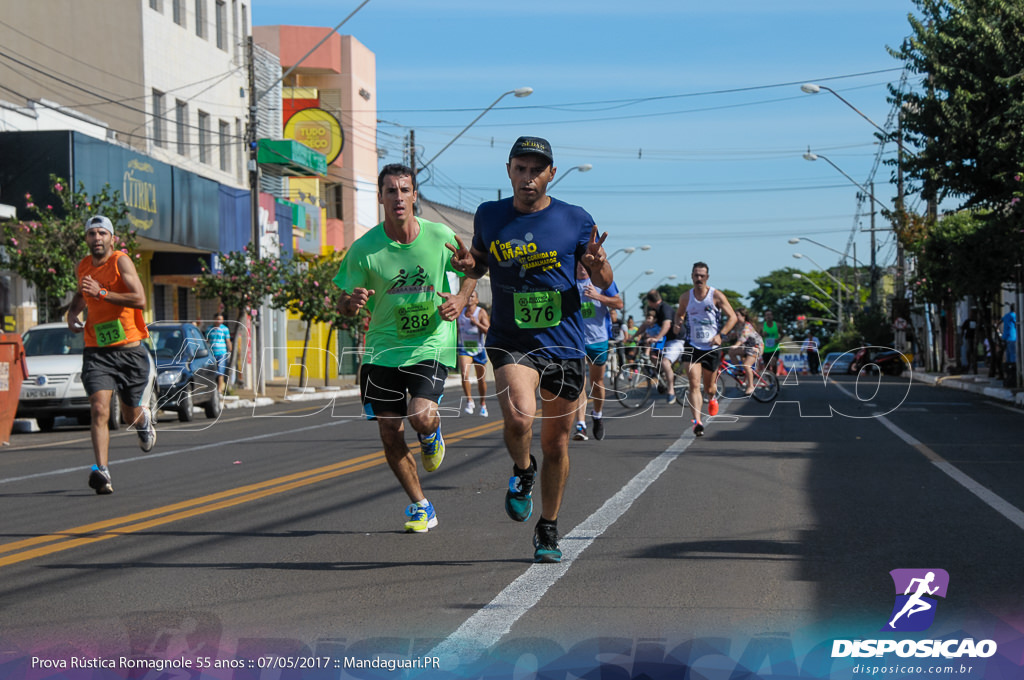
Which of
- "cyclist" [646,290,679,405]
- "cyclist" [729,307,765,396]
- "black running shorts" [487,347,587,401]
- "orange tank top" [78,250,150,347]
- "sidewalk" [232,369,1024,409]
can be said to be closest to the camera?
"black running shorts" [487,347,587,401]

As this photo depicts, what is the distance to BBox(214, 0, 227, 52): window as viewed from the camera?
41344mm

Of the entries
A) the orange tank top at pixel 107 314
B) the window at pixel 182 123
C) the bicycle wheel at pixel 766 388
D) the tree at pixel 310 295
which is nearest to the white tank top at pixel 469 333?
the bicycle wheel at pixel 766 388

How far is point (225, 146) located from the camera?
42.0 meters

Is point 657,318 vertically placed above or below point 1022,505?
above

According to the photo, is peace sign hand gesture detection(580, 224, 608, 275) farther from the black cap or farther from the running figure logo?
the running figure logo

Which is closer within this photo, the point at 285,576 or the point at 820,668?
the point at 820,668

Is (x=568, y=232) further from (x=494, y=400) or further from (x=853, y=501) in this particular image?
(x=494, y=400)

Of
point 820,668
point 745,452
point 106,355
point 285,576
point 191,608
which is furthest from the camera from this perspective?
point 745,452

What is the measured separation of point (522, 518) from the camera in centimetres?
705

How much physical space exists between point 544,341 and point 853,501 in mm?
3576

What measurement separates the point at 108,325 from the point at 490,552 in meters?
4.71

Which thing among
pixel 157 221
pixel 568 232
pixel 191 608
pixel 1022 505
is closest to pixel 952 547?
pixel 1022 505

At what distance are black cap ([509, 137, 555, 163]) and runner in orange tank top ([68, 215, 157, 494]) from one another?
15.1 feet

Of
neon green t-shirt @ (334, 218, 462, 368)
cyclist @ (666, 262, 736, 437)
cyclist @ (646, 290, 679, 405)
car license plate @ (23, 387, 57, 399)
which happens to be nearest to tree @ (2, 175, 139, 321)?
car license plate @ (23, 387, 57, 399)
